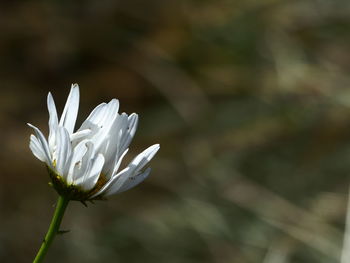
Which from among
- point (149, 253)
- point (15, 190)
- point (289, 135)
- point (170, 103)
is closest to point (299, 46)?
point (289, 135)

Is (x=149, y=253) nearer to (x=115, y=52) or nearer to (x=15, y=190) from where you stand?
(x=15, y=190)

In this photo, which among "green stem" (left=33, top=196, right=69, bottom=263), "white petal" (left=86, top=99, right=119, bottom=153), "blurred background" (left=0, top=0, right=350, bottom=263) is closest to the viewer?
"green stem" (left=33, top=196, right=69, bottom=263)

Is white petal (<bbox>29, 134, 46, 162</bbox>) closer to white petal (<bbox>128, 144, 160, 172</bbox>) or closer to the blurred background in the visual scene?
white petal (<bbox>128, 144, 160, 172</bbox>)

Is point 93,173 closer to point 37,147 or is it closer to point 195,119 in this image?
point 37,147

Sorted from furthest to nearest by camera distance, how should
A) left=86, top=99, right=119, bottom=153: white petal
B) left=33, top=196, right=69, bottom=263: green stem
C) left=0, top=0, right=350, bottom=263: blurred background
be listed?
left=0, top=0, right=350, bottom=263: blurred background
left=86, top=99, right=119, bottom=153: white petal
left=33, top=196, right=69, bottom=263: green stem

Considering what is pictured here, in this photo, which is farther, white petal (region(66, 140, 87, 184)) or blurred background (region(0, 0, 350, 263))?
blurred background (region(0, 0, 350, 263))

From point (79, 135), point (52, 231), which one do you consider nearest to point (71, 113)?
point (79, 135)

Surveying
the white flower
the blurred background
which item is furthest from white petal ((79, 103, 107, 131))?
the blurred background
